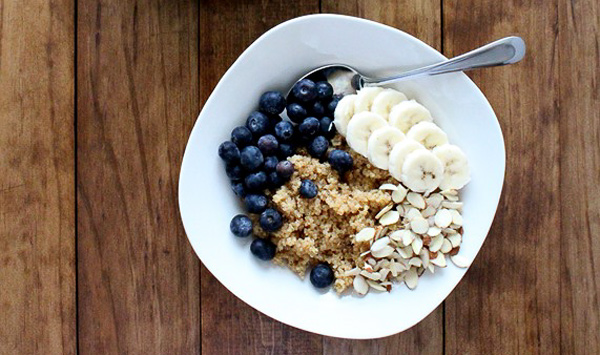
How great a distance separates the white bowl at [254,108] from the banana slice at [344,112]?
0.07m

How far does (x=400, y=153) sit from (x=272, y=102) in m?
0.24

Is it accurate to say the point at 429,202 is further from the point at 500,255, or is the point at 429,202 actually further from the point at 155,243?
the point at 155,243

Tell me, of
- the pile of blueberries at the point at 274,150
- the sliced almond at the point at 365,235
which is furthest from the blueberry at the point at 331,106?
the sliced almond at the point at 365,235

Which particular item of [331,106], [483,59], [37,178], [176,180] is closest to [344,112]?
[331,106]

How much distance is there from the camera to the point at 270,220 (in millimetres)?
1040

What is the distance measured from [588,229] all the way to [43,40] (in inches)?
44.3

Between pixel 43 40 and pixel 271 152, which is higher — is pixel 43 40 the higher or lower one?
the higher one

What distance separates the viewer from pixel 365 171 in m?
1.07

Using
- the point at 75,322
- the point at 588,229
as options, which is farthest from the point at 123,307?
the point at 588,229

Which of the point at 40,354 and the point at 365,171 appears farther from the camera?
the point at 40,354

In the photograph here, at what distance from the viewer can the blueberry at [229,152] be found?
1.04 meters

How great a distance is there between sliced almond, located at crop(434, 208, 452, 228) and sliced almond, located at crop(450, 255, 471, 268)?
6 centimetres

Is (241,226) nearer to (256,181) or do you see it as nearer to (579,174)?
(256,181)

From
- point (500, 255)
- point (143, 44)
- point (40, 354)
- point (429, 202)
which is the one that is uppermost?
point (143, 44)
